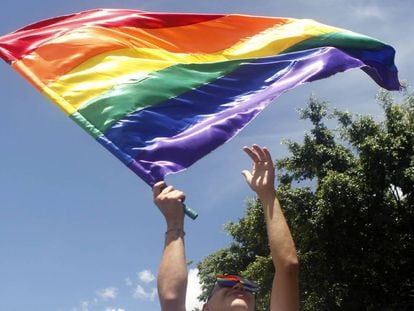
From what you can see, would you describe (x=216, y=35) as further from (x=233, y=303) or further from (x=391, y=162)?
(x=391, y=162)

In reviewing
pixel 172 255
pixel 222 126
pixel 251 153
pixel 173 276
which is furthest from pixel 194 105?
pixel 173 276

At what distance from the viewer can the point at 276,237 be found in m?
2.66

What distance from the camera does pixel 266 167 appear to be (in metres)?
3.08

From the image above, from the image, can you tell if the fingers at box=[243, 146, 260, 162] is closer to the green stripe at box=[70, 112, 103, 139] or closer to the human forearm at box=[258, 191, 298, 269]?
the human forearm at box=[258, 191, 298, 269]

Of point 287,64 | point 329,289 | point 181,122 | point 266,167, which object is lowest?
point 266,167

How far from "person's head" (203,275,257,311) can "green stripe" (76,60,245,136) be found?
1449 mm

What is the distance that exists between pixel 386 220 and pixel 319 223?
1852 mm

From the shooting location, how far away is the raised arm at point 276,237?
8.13 feet

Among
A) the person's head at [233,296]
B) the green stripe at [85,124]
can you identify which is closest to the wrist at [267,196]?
the person's head at [233,296]

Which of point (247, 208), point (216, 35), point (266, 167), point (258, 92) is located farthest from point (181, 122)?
point (247, 208)

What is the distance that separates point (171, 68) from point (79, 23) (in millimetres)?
884

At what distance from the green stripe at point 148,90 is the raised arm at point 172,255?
1.32 meters

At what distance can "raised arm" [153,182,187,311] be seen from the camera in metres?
2.22

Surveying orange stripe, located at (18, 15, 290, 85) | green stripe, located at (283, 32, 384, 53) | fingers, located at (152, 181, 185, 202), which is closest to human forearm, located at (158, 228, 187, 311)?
fingers, located at (152, 181, 185, 202)
